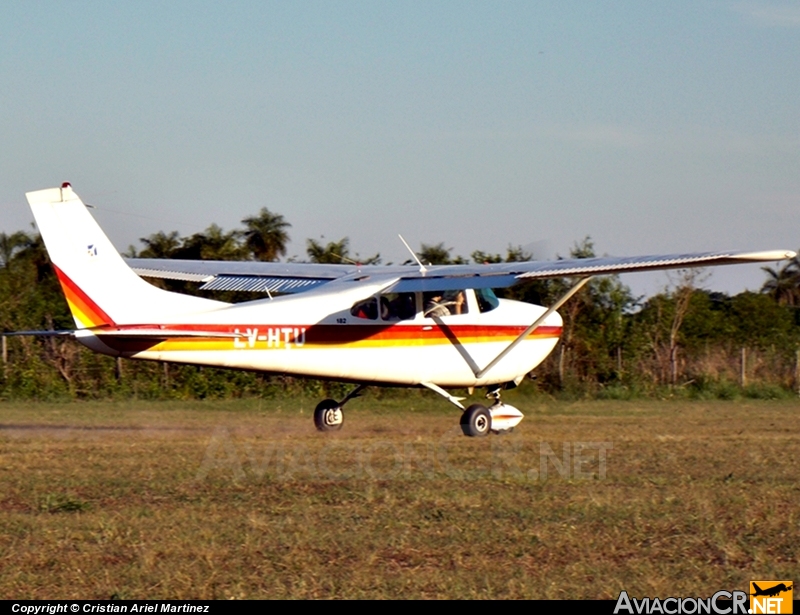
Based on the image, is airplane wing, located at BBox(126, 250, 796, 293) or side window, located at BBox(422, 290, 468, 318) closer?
airplane wing, located at BBox(126, 250, 796, 293)

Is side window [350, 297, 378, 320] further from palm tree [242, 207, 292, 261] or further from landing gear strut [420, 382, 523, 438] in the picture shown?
palm tree [242, 207, 292, 261]

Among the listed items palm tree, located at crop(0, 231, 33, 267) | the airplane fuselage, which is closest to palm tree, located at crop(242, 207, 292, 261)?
palm tree, located at crop(0, 231, 33, 267)

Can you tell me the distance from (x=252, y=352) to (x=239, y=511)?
5305mm

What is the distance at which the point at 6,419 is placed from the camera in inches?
651

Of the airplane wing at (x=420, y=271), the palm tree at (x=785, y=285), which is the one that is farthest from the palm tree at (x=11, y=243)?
the palm tree at (x=785, y=285)

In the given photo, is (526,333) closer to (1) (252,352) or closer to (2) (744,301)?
(1) (252,352)

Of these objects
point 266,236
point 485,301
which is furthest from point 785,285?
point 485,301

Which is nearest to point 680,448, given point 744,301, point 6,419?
point 6,419

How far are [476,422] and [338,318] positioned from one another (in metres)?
2.20

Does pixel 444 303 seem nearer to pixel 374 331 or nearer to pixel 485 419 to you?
pixel 374 331

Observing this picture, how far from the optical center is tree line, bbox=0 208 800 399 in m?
22.7

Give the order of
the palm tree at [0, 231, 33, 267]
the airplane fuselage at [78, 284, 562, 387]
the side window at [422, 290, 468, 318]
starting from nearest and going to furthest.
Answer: the airplane fuselage at [78, 284, 562, 387], the side window at [422, 290, 468, 318], the palm tree at [0, 231, 33, 267]

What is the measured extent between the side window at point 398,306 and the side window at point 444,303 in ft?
0.65

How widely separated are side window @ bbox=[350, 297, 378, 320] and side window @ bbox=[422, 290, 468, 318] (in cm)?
78
